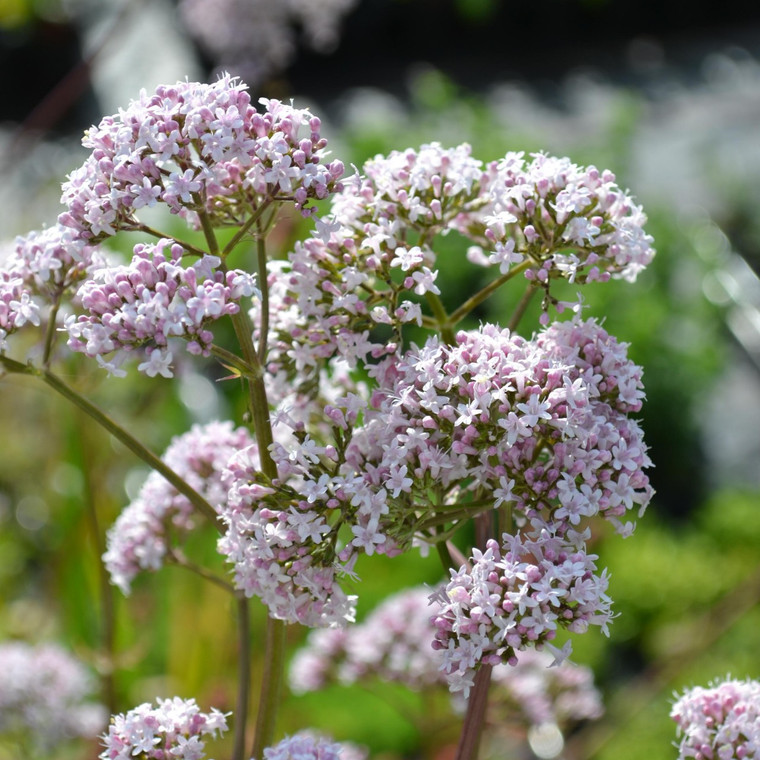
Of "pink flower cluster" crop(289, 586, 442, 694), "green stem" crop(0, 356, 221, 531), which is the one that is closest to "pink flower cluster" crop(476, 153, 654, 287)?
"green stem" crop(0, 356, 221, 531)

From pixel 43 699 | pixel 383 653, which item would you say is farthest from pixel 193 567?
pixel 43 699

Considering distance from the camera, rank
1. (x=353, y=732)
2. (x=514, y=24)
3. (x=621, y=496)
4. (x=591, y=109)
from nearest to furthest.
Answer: (x=621, y=496), (x=353, y=732), (x=591, y=109), (x=514, y=24)

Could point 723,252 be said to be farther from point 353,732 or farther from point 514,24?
point 514,24

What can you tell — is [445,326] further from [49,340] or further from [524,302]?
[49,340]

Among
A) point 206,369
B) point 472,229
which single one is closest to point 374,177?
point 472,229

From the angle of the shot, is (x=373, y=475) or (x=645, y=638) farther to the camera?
(x=645, y=638)

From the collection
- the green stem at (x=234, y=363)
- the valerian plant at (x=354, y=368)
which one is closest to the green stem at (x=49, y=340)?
the valerian plant at (x=354, y=368)
